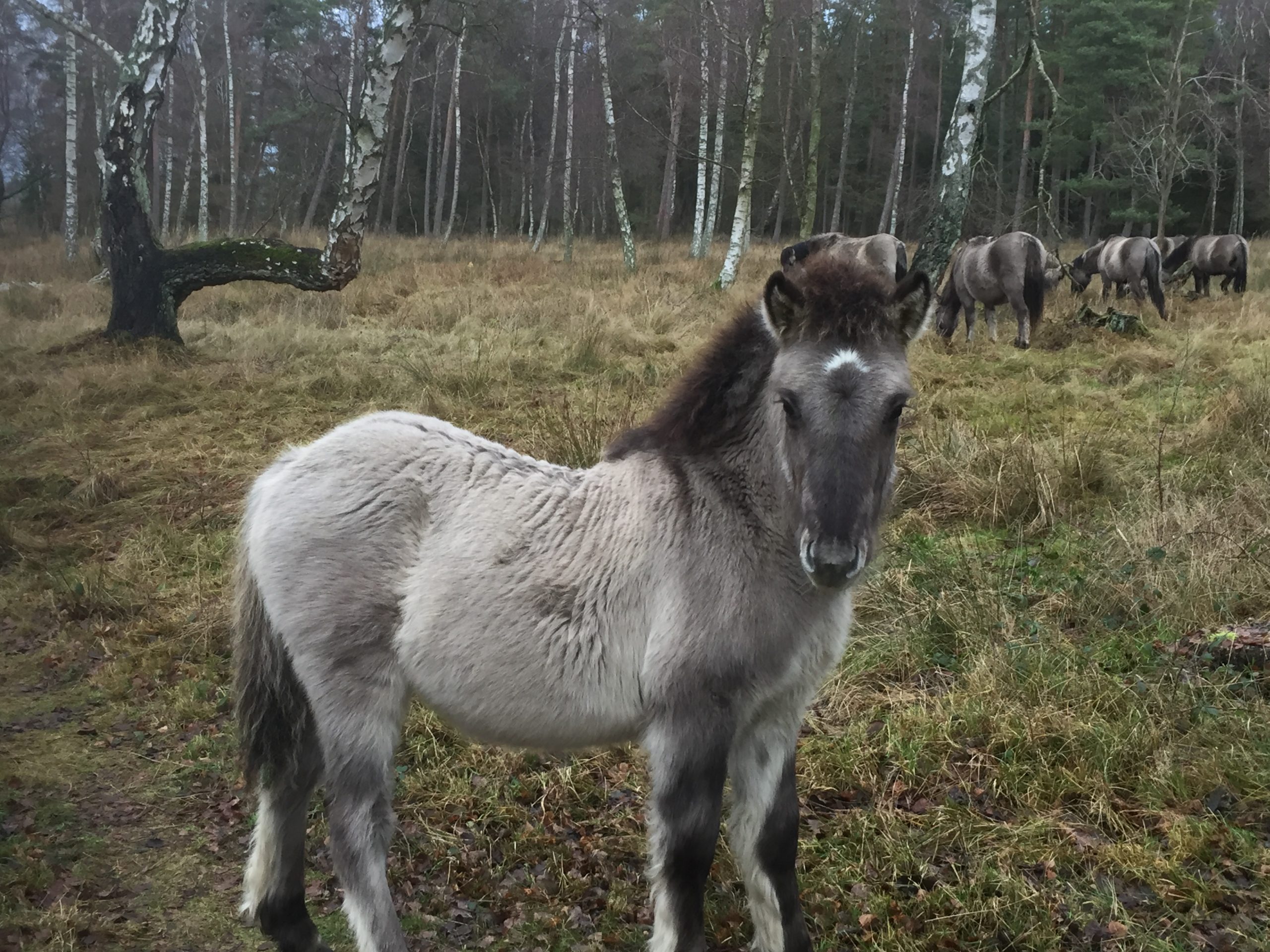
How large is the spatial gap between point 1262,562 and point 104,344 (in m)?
12.7

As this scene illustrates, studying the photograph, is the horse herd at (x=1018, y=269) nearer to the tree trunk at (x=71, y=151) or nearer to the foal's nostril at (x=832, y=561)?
the foal's nostril at (x=832, y=561)

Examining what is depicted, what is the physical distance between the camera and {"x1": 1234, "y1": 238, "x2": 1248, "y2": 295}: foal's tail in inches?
749

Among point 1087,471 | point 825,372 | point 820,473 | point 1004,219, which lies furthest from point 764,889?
point 1004,219

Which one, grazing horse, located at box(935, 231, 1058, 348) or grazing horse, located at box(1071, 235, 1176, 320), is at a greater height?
grazing horse, located at box(1071, 235, 1176, 320)

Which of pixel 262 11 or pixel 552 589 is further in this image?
pixel 262 11

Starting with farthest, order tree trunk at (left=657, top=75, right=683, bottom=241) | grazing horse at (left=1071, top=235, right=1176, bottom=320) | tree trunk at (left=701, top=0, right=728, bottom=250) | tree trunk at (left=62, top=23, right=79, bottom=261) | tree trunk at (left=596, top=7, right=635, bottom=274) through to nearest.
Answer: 1. tree trunk at (left=657, top=75, right=683, bottom=241)
2. tree trunk at (left=701, top=0, right=728, bottom=250)
3. tree trunk at (left=62, top=23, right=79, bottom=261)
4. tree trunk at (left=596, top=7, right=635, bottom=274)
5. grazing horse at (left=1071, top=235, right=1176, bottom=320)

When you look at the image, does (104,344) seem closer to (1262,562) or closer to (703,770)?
(703,770)

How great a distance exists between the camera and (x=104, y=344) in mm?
11406

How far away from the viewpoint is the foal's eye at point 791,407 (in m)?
2.62

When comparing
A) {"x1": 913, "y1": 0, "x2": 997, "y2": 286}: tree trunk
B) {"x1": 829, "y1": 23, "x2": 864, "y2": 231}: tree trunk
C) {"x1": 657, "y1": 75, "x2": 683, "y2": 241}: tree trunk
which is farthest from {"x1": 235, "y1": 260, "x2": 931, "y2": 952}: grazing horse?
{"x1": 829, "y1": 23, "x2": 864, "y2": 231}: tree trunk

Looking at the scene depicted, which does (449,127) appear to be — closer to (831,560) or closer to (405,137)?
(405,137)

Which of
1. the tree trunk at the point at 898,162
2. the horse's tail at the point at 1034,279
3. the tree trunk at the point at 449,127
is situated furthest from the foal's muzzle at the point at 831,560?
the tree trunk at the point at 449,127

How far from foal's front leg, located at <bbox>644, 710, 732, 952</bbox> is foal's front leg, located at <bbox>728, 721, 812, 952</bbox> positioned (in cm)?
20

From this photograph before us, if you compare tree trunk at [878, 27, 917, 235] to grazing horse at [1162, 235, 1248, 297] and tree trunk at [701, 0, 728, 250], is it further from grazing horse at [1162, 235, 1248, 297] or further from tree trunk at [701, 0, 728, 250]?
grazing horse at [1162, 235, 1248, 297]
